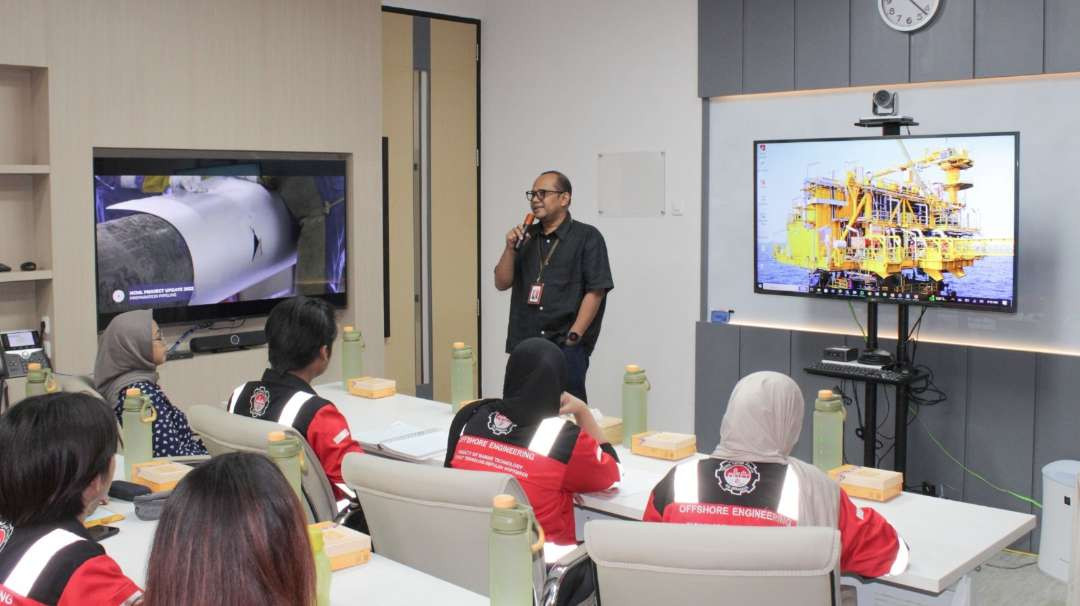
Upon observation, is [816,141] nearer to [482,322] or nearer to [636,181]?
[636,181]

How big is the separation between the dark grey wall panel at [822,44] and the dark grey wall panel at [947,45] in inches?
13.9

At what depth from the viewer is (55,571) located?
1759mm

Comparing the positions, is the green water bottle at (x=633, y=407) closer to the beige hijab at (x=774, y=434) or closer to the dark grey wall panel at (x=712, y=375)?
the beige hijab at (x=774, y=434)

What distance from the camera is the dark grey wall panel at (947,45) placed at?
475 cm

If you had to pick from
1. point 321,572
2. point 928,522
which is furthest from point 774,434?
point 321,572

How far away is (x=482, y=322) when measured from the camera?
23.0 ft

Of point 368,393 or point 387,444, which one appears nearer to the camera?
point 387,444

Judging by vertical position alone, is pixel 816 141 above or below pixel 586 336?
above

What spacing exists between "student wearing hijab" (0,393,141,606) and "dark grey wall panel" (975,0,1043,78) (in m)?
4.09

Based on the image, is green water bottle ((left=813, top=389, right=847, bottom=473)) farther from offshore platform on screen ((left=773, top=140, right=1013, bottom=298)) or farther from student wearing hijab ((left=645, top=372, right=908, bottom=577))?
offshore platform on screen ((left=773, top=140, right=1013, bottom=298))

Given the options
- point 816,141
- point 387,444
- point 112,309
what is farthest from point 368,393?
point 816,141

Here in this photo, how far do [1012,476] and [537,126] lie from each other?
3366 millimetres

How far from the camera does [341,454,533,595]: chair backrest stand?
Result: 2.45 meters

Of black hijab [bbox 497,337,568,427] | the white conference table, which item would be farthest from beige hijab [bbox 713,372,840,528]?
black hijab [bbox 497,337,568,427]
